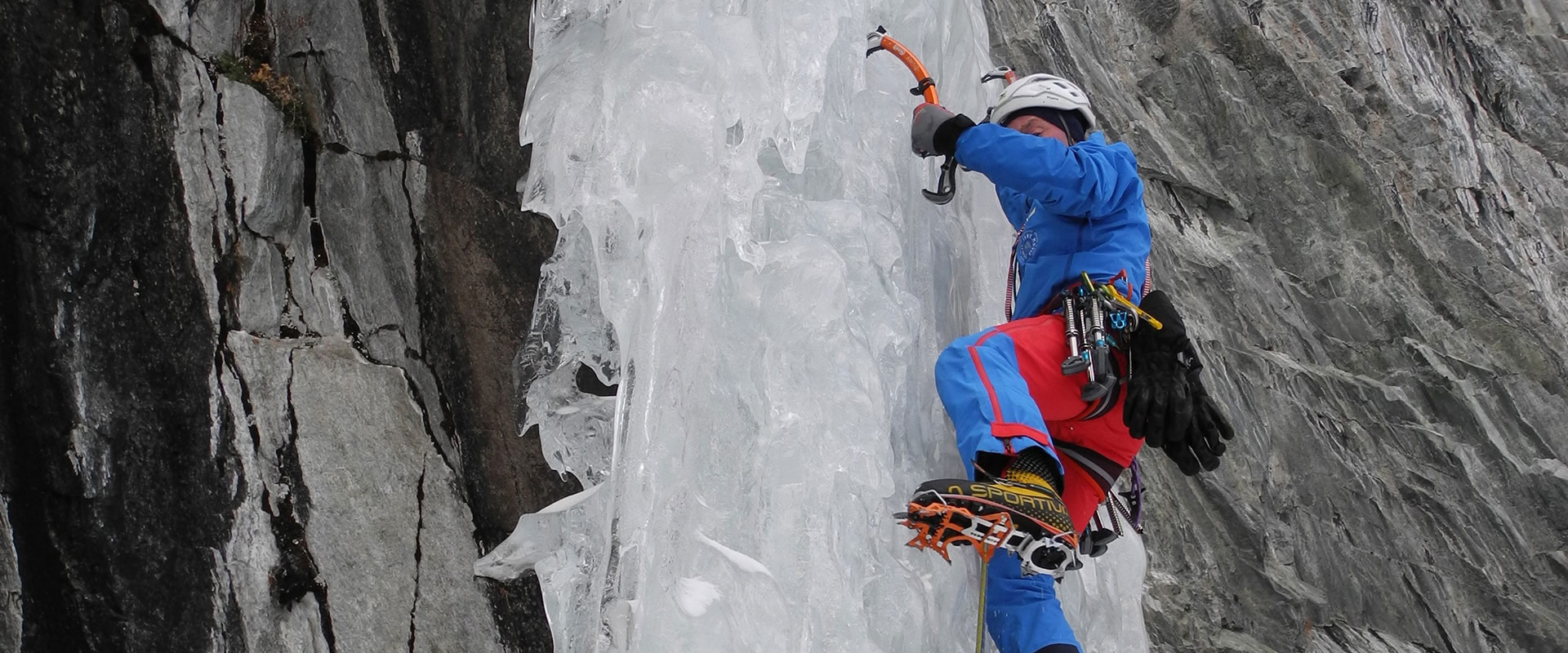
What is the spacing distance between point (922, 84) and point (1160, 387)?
128cm

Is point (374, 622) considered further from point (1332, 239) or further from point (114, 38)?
point (1332, 239)

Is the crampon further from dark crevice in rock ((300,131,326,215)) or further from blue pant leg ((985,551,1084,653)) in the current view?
dark crevice in rock ((300,131,326,215))

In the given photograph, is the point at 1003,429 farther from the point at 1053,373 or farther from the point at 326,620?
the point at 326,620

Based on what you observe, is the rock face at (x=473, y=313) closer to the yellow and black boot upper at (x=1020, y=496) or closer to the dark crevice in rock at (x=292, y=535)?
the dark crevice in rock at (x=292, y=535)

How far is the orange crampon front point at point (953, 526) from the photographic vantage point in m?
2.70

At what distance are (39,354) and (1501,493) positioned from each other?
601 cm

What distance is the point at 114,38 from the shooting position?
127 inches

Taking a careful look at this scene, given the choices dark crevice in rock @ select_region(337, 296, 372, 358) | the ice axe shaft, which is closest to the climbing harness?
the ice axe shaft

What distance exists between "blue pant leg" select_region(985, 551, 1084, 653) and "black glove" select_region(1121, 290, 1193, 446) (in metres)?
0.56

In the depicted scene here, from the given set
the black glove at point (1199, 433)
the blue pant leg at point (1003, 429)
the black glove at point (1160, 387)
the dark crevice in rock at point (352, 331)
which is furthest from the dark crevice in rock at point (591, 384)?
the black glove at point (1199, 433)

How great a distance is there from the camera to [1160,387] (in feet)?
10.3

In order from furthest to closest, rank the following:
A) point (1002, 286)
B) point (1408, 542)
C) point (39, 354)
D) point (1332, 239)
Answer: point (1332, 239) < point (1408, 542) < point (1002, 286) < point (39, 354)

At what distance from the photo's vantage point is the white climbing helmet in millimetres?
3447

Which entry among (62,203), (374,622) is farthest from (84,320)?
(374,622)
